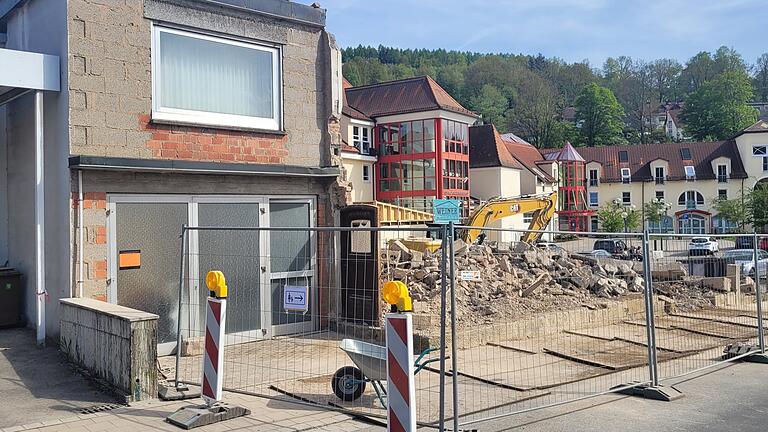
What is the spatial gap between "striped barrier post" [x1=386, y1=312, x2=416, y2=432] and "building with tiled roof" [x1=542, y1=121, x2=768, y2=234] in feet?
208

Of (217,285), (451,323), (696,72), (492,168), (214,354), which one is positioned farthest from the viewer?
(696,72)

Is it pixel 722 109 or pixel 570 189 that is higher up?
pixel 722 109

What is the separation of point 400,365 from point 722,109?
100m

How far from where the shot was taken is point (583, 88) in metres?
101

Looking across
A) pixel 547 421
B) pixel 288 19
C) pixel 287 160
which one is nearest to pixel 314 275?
pixel 287 160

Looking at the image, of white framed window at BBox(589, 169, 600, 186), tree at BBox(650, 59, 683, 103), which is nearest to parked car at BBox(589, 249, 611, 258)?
white framed window at BBox(589, 169, 600, 186)

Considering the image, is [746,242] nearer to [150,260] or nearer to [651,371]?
[651,371]

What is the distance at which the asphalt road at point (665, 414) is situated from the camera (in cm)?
725

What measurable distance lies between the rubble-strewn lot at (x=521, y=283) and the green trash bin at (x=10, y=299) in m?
6.29

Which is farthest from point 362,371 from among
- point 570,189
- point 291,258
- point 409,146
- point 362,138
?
point 570,189

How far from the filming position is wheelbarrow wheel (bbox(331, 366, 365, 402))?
805 cm

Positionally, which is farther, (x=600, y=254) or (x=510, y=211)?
(x=600, y=254)

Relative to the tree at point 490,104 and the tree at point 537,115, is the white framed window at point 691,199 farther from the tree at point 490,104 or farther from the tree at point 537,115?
the tree at point 490,104

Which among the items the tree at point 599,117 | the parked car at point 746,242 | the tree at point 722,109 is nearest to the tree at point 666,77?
the tree at point 722,109
